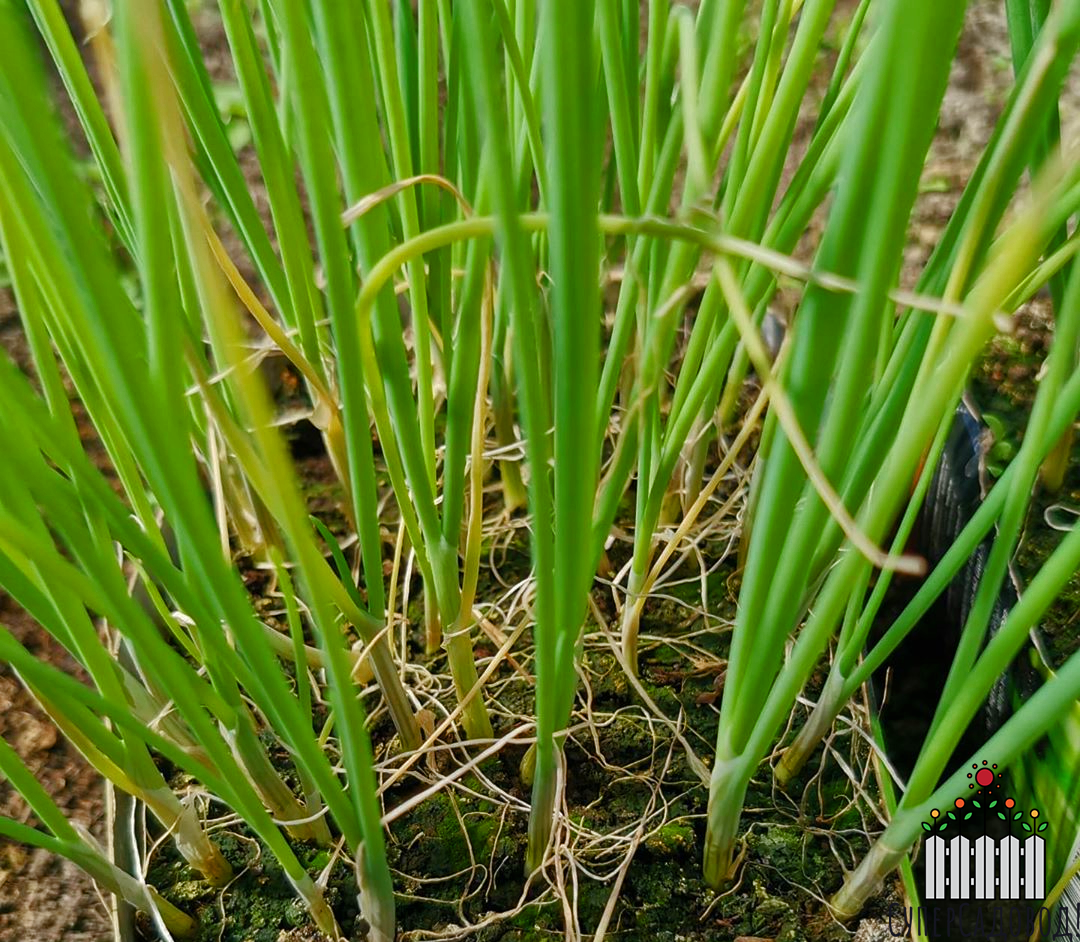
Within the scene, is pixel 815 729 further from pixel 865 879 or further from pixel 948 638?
pixel 948 638

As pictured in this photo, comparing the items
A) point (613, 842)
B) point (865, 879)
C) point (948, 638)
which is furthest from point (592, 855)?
point (948, 638)

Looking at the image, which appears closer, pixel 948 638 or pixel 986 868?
pixel 986 868

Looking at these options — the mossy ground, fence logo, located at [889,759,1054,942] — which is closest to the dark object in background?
A: fence logo, located at [889,759,1054,942]

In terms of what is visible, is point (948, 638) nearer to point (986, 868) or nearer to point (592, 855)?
point (986, 868)

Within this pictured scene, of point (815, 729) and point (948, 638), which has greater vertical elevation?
point (815, 729)

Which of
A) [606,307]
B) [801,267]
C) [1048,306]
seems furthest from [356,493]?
[1048,306]

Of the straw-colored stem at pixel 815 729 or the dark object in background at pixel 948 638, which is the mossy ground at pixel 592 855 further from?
the dark object in background at pixel 948 638

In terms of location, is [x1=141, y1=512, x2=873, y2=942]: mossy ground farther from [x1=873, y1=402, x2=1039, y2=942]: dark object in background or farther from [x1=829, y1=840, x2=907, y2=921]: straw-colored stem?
[x1=873, y1=402, x2=1039, y2=942]: dark object in background

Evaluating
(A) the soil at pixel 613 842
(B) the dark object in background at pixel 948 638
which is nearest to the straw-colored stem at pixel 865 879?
(A) the soil at pixel 613 842
